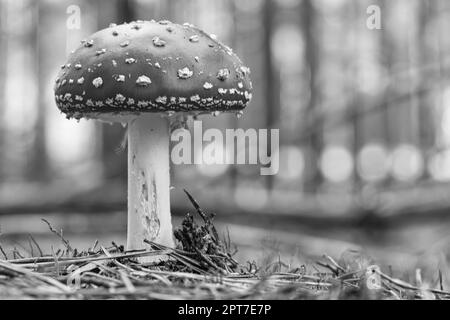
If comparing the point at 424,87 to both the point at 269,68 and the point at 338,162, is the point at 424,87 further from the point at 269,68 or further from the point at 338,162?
the point at 338,162

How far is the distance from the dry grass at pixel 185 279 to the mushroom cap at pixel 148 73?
494 mm

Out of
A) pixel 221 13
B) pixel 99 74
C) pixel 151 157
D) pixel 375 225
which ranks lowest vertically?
pixel 375 225

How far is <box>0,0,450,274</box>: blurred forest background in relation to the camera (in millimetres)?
5766

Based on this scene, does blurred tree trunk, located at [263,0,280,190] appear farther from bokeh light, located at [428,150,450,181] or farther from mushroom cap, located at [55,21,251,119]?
mushroom cap, located at [55,21,251,119]

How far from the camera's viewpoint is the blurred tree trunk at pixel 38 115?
15.3 metres

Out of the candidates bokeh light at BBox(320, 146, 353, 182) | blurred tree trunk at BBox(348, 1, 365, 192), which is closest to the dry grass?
blurred tree trunk at BBox(348, 1, 365, 192)

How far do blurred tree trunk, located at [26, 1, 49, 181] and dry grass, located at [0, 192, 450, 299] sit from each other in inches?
518

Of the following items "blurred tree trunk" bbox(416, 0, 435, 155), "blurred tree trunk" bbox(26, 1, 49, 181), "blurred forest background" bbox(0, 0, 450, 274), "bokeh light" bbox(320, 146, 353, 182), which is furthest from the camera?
"blurred tree trunk" bbox(26, 1, 49, 181)

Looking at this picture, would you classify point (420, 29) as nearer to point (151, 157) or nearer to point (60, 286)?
point (151, 157)

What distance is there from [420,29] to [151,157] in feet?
28.7

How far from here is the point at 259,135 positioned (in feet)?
33.6

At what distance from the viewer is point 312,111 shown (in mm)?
8758
